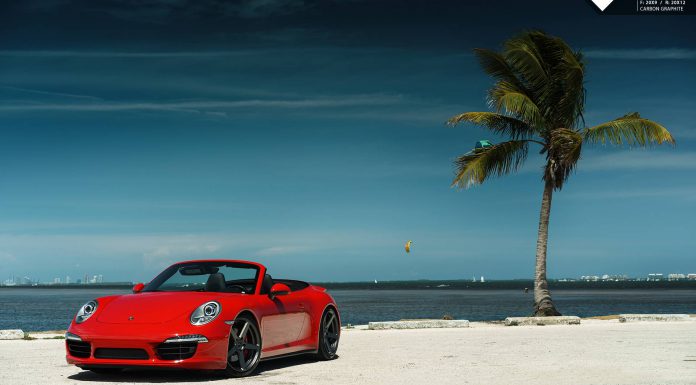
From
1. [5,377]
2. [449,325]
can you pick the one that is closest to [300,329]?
[5,377]

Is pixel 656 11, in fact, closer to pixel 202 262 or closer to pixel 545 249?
pixel 545 249

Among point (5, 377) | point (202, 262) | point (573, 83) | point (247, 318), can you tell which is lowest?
point (5, 377)

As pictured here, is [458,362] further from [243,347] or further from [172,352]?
[172,352]

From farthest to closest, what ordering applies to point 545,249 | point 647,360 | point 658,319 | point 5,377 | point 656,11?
point 545,249, point 658,319, point 656,11, point 647,360, point 5,377

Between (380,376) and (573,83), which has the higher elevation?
(573,83)

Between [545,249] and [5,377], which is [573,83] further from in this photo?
[5,377]

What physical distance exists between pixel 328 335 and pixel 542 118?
1310 cm

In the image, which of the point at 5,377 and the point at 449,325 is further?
the point at 449,325

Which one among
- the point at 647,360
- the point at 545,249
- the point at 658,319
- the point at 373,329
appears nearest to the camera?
the point at 647,360

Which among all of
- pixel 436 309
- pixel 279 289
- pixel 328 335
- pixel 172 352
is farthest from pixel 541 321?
pixel 436 309

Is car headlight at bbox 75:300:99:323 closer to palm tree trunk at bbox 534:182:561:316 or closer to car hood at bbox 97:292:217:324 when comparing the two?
car hood at bbox 97:292:217:324

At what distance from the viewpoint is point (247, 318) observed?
9977 millimetres

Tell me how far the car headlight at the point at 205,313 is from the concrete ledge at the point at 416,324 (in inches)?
423

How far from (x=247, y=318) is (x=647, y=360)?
5.79 m
